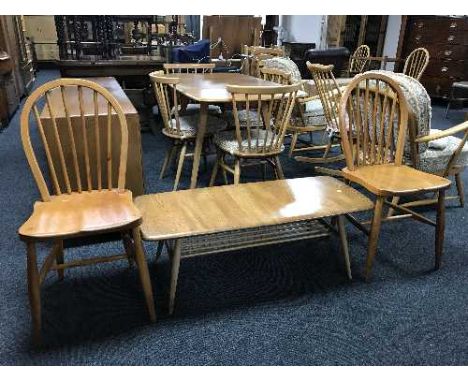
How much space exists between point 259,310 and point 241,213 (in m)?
0.42

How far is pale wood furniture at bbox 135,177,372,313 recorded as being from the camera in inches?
61.4

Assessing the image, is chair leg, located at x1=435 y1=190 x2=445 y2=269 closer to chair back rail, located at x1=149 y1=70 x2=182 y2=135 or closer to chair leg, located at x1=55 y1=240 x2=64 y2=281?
chair back rail, located at x1=149 y1=70 x2=182 y2=135

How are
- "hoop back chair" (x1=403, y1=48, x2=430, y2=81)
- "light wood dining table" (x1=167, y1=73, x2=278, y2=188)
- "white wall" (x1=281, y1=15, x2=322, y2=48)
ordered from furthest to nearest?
"white wall" (x1=281, y1=15, x2=322, y2=48)
"hoop back chair" (x1=403, y1=48, x2=430, y2=81)
"light wood dining table" (x1=167, y1=73, x2=278, y2=188)

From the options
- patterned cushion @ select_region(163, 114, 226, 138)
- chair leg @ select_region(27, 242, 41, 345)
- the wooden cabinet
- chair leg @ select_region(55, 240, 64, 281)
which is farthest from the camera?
the wooden cabinet

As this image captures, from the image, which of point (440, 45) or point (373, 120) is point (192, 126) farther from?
point (440, 45)

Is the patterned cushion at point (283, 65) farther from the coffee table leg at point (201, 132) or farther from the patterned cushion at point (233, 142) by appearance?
the coffee table leg at point (201, 132)

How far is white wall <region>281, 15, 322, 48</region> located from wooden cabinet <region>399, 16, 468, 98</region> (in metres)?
2.14

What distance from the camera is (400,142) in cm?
203

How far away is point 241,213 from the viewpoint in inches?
65.4

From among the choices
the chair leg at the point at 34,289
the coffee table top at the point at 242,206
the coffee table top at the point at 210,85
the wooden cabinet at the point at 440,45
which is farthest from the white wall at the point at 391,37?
the chair leg at the point at 34,289

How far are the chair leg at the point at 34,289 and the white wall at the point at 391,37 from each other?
6.72m

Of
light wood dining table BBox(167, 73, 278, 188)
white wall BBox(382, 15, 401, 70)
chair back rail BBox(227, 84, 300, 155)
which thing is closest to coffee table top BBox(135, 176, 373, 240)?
chair back rail BBox(227, 84, 300, 155)

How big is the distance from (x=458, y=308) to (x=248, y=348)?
0.95 metres

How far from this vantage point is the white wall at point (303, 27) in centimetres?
769
